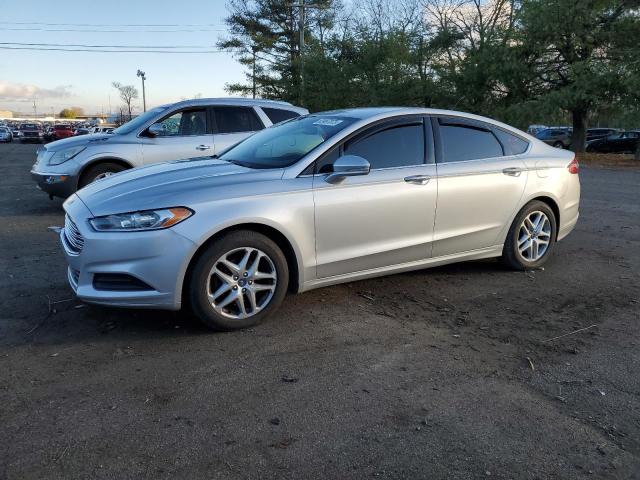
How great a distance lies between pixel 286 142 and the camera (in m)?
4.78

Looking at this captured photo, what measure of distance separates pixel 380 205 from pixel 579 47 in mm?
23902

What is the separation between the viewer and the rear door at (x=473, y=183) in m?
4.87

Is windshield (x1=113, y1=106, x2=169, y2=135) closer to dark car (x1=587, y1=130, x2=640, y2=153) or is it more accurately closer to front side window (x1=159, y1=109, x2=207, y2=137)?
front side window (x1=159, y1=109, x2=207, y2=137)

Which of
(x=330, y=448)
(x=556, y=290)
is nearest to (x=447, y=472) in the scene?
(x=330, y=448)

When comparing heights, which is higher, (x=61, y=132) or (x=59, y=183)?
(x=61, y=132)

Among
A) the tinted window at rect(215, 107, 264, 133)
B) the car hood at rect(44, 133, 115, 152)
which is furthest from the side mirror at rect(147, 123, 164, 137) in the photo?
the tinted window at rect(215, 107, 264, 133)

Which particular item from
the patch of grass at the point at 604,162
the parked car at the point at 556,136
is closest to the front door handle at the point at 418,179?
the patch of grass at the point at 604,162

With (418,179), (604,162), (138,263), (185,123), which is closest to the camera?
(138,263)

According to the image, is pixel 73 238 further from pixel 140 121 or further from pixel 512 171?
pixel 140 121

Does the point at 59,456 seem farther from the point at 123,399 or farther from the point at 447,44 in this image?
the point at 447,44

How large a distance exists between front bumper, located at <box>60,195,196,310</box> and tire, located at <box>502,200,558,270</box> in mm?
3220

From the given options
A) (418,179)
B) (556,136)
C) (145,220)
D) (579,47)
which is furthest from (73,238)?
(556,136)

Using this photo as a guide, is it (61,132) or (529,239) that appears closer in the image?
(529,239)

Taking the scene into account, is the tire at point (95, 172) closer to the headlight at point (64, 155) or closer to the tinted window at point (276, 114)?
the headlight at point (64, 155)
